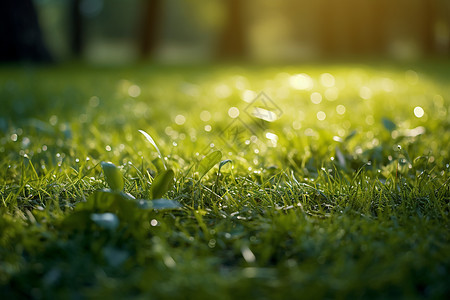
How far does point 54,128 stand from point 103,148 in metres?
0.57

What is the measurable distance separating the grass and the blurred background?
635 cm

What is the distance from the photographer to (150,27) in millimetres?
13062

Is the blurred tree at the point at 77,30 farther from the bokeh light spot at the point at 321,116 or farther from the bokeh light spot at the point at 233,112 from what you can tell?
the bokeh light spot at the point at 321,116

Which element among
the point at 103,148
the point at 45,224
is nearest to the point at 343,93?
the point at 103,148

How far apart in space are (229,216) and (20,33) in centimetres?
822

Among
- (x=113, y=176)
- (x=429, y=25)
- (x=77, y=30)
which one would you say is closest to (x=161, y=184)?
(x=113, y=176)

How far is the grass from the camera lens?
1.09 metres

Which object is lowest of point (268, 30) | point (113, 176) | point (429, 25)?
point (268, 30)

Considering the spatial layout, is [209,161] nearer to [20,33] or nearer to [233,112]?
[233,112]

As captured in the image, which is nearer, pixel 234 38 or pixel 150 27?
pixel 150 27

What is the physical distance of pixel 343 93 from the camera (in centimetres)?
474

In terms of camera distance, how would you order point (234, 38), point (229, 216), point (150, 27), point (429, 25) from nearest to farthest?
1. point (229, 216)
2. point (150, 27)
3. point (234, 38)
4. point (429, 25)

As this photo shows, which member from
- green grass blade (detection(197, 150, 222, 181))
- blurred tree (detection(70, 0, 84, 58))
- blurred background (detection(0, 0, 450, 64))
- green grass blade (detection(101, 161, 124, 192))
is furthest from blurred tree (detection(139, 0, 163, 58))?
green grass blade (detection(101, 161, 124, 192))

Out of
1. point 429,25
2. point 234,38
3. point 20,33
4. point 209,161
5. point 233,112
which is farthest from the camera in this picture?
point 429,25
